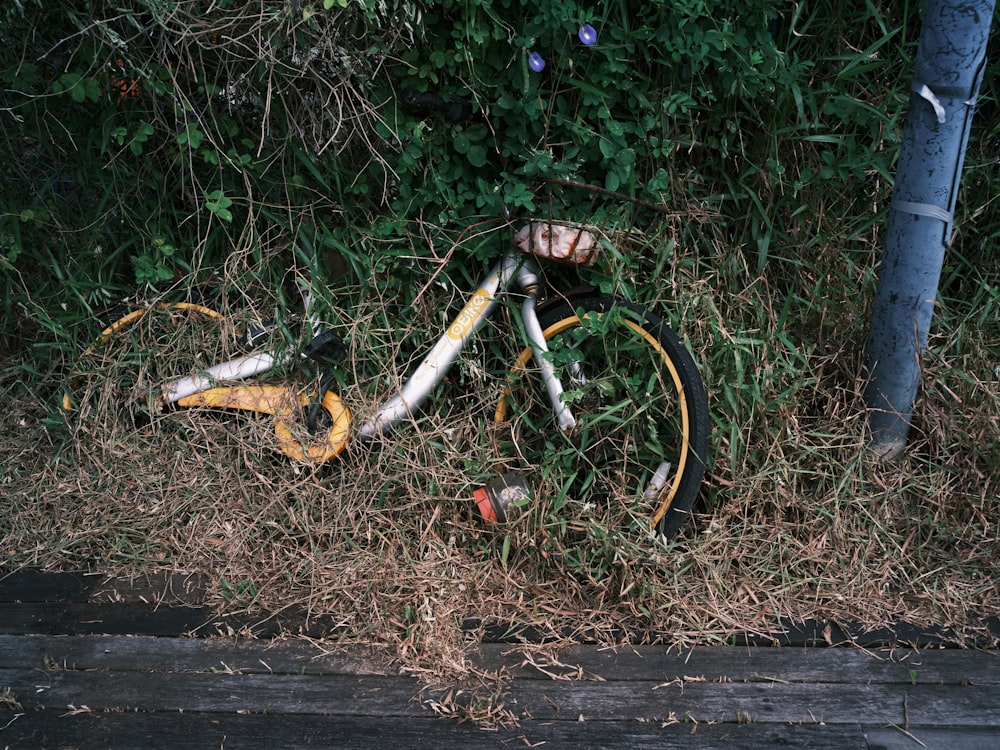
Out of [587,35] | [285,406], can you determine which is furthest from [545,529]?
[587,35]

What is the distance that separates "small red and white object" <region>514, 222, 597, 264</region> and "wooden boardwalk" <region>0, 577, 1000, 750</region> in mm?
1395

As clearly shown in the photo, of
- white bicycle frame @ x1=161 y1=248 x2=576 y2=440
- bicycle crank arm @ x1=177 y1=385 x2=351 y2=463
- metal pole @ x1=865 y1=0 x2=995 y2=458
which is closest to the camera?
metal pole @ x1=865 y1=0 x2=995 y2=458

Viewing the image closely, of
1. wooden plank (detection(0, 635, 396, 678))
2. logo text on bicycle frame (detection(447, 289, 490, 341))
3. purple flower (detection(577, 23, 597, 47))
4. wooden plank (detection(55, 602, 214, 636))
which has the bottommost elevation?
wooden plank (detection(55, 602, 214, 636))

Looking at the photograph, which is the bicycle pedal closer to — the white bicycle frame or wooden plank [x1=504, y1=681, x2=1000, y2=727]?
the white bicycle frame

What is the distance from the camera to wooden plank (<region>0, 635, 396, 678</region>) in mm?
2574

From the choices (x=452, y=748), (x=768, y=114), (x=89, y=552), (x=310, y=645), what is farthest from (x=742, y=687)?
(x=89, y=552)

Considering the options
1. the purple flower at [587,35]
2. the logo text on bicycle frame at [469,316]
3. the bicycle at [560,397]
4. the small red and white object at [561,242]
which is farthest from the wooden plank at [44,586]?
the purple flower at [587,35]

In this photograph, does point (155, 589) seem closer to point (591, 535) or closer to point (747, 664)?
point (591, 535)

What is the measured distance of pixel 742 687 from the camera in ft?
8.09

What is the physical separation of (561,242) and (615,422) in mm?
713

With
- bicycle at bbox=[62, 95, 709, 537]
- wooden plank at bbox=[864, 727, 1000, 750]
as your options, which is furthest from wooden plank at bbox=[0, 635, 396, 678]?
wooden plank at bbox=[864, 727, 1000, 750]

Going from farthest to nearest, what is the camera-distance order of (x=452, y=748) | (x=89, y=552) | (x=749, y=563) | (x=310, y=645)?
(x=89, y=552) → (x=749, y=563) → (x=310, y=645) → (x=452, y=748)

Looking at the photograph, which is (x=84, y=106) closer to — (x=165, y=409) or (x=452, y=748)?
(x=165, y=409)

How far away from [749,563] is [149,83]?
9.50ft
